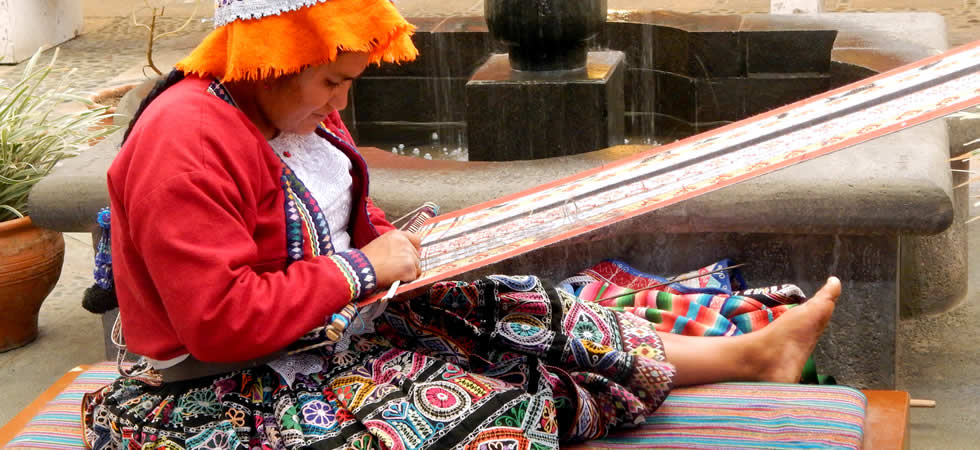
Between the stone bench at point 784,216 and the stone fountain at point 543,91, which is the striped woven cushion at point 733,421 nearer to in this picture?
the stone bench at point 784,216

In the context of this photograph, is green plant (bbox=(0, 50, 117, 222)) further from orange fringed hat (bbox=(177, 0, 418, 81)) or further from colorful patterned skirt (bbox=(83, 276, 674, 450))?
orange fringed hat (bbox=(177, 0, 418, 81))

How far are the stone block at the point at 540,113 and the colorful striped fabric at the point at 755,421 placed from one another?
1587mm

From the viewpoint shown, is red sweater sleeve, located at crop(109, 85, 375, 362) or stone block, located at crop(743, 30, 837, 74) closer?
red sweater sleeve, located at crop(109, 85, 375, 362)

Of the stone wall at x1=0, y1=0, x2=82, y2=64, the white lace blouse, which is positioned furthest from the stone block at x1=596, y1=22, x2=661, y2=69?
the stone wall at x1=0, y1=0, x2=82, y2=64

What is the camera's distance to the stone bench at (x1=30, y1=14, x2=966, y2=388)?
275 centimetres

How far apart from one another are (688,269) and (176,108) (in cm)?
156

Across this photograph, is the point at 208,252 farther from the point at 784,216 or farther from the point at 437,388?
the point at 784,216

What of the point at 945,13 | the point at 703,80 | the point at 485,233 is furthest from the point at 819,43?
the point at 945,13

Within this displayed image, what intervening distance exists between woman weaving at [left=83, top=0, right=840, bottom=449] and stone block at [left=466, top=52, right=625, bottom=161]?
5.17 feet

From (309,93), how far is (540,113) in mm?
1961

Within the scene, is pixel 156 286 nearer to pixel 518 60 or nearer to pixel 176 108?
pixel 176 108

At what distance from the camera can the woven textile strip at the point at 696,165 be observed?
6.81 feet

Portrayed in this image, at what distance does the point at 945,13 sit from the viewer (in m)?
7.73

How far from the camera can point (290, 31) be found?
1.93m
